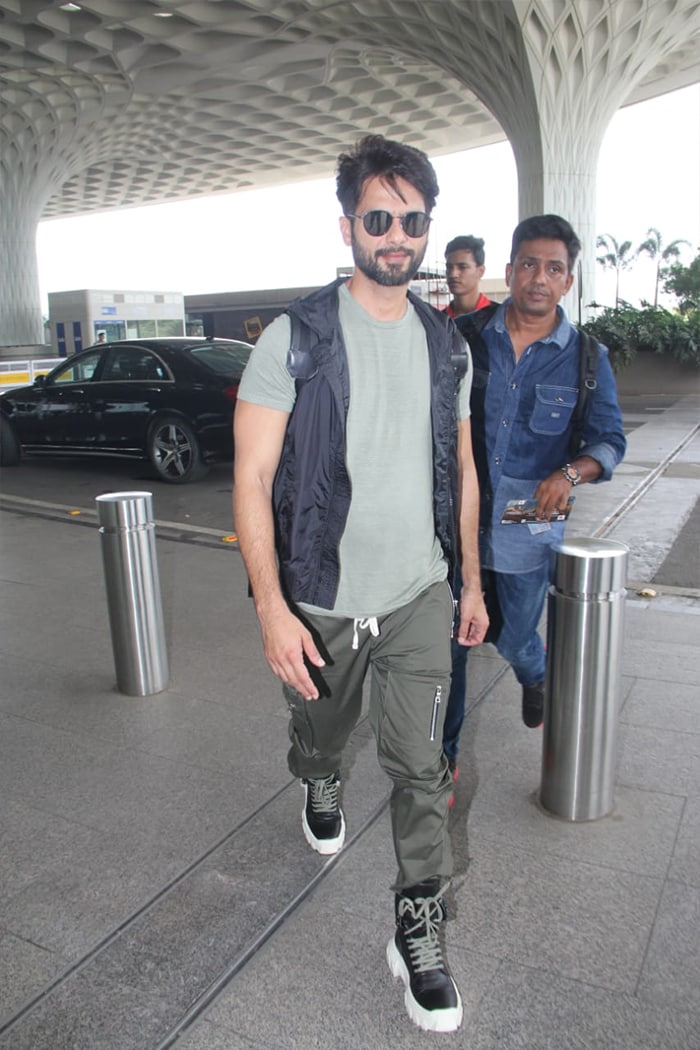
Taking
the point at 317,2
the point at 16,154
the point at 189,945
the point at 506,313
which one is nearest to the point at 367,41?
the point at 317,2

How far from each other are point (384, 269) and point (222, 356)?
8.52m

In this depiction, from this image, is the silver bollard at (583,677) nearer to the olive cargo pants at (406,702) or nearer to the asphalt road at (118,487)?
the olive cargo pants at (406,702)

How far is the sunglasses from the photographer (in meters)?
2.19

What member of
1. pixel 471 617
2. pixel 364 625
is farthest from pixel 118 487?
pixel 364 625

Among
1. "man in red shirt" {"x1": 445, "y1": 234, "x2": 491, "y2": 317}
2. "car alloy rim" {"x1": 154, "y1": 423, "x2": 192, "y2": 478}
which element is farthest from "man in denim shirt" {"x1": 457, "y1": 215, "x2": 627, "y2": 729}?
"car alloy rim" {"x1": 154, "y1": 423, "x2": 192, "y2": 478}

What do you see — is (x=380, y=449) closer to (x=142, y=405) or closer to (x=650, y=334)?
(x=142, y=405)

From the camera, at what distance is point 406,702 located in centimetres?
231

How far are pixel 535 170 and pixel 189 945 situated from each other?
73.0 ft

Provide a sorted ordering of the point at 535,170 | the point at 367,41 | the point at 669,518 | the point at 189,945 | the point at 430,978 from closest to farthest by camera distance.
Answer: the point at 430,978 < the point at 189,945 < the point at 669,518 < the point at 535,170 < the point at 367,41

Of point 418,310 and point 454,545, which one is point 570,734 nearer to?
point 454,545

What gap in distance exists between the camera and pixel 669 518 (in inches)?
304

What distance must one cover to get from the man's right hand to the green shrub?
17618 mm

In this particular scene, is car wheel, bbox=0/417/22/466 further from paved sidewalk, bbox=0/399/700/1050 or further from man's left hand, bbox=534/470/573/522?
man's left hand, bbox=534/470/573/522

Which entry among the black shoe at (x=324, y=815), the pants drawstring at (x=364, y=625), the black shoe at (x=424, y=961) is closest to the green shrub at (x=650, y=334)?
the black shoe at (x=324, y=815)
